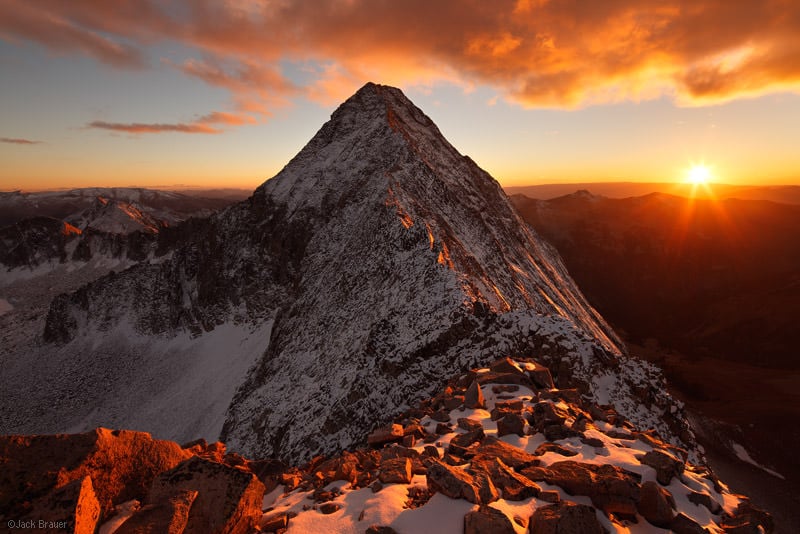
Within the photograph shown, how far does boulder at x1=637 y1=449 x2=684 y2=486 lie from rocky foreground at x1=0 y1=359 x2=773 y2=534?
0.03 meters

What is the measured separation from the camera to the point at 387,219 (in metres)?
Answer: 33.9

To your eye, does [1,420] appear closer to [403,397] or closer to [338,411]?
[338,411]

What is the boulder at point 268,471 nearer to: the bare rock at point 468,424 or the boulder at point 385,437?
the boulder at point 385,437

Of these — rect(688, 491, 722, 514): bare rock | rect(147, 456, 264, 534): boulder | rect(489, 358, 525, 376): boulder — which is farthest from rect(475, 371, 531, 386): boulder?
rect(147, 456, 264, 534): boulder

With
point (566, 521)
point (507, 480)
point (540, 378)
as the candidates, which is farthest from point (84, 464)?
point (540, 378)

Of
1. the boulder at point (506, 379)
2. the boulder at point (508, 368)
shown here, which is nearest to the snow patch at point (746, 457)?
the boulder at point (508, 368)

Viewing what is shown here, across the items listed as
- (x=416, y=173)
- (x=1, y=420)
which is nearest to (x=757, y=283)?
(x=416, y=173)

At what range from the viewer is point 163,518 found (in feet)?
20.4

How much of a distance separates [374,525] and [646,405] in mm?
22198

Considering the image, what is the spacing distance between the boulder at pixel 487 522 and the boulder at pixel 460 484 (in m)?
0.57

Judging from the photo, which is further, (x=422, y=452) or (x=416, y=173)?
(x=416, y=173)

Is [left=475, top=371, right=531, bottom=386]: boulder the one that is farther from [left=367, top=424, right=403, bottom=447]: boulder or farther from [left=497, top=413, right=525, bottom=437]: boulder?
[left=367, top=424, right=403, bottom=447]: boulder

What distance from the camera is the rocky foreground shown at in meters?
6.20

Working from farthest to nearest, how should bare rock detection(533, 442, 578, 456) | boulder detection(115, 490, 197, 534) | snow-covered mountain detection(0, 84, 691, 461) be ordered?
snow-covered mountain detection(0, 84, 691, 461)
bare rock detection(533, 442, 578, 456)
boulder detection(115, 490, 197, 534)
